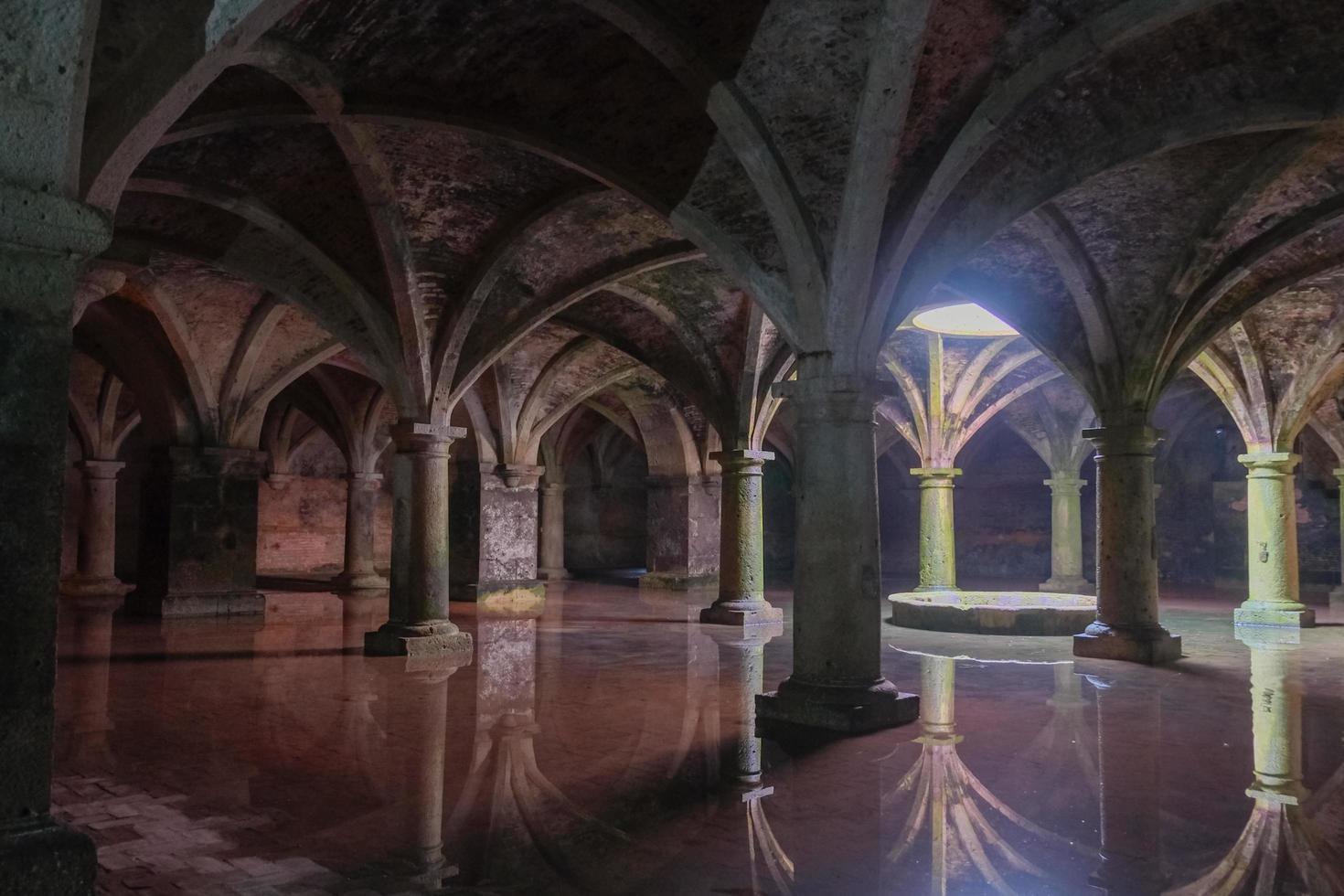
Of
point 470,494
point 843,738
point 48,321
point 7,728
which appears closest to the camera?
point 7,728

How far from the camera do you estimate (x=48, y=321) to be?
292 centimetres

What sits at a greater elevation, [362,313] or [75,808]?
[362,313]

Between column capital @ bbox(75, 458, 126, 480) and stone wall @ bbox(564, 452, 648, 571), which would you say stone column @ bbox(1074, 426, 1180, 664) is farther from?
stone wall @ bbox(564, 452, 648, 571)

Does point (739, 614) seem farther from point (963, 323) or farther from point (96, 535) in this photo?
point (96, 535)

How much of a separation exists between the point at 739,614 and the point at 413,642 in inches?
181

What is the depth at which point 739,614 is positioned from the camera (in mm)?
12539

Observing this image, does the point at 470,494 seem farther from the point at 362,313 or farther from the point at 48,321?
the point at 48,321

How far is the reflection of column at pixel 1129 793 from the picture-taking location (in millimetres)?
3576

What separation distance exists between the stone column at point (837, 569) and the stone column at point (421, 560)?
13.8 feet

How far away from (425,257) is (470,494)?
7.37 m

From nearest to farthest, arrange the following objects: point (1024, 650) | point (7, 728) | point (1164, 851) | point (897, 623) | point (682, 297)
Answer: point (7, 728)
point (1164, 851)
point (1024, 650)
point (682, 297)
point (897, 623)

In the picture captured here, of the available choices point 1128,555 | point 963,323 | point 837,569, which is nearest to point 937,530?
point 963,323

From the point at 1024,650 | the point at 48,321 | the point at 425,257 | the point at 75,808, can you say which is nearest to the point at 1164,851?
the point at 48,321

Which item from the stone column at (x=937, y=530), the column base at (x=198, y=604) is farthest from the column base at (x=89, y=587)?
the stone column at (x=937, y=530)
